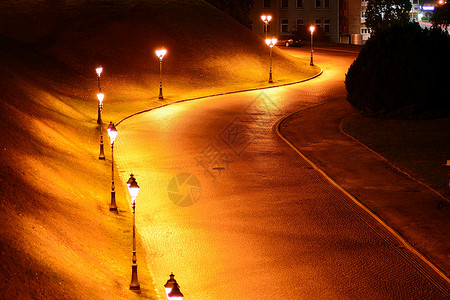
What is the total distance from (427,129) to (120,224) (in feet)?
65.4

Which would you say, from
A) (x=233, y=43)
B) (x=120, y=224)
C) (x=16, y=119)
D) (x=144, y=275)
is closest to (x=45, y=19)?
(x=233, y=43)

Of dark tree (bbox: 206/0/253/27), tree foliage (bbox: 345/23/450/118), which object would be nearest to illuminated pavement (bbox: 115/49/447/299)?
tree foliage (bbox: 345/23/450/118)

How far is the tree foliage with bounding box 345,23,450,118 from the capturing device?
37844 mm

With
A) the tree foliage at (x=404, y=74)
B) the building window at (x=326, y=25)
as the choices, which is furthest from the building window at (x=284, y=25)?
the tree foliage at (x=404, y=74)

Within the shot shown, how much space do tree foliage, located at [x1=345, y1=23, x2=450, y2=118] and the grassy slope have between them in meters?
14.5

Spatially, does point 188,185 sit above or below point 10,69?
below

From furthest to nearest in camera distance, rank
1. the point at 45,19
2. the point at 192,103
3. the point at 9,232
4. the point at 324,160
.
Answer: the point at 45,19 < the point at 192,103 < the point at 324,160 < the point at 9,232

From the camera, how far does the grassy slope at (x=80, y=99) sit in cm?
1672

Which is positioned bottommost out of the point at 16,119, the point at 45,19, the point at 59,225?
the point at 59,225

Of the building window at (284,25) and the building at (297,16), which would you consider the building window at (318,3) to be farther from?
the building window at (284,25)

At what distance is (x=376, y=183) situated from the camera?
89.8 feet


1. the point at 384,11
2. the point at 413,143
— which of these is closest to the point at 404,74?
the point at 413,143

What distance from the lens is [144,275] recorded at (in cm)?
1853

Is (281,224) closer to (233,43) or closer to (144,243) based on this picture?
A: (144,243)
